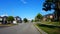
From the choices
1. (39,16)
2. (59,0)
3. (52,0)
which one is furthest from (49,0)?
(39,16)

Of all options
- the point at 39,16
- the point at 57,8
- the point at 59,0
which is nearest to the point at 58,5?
the point at 57,8

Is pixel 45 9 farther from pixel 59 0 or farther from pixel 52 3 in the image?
pixel 59 0

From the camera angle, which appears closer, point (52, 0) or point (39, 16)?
point (52, 0)

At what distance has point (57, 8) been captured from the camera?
39.8 meters

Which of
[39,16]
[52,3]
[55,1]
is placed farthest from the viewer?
[39,16]

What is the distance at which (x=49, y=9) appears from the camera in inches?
1678

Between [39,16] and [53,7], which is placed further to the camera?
[39,16]

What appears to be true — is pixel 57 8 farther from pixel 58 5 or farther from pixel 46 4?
pixel 46 4

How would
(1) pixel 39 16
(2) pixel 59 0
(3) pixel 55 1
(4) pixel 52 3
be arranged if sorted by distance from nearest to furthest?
(2) pixel 59 0 → (3) pixel 55 1 → (4) pixel 52 3 → (1) pixel 39 16

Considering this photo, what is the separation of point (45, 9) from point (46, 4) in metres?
1.44

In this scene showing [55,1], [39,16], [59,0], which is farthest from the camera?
[39,16]

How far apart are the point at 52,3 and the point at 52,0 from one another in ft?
6.06

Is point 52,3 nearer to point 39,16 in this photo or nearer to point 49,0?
point 49,0

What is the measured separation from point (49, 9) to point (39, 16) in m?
117
